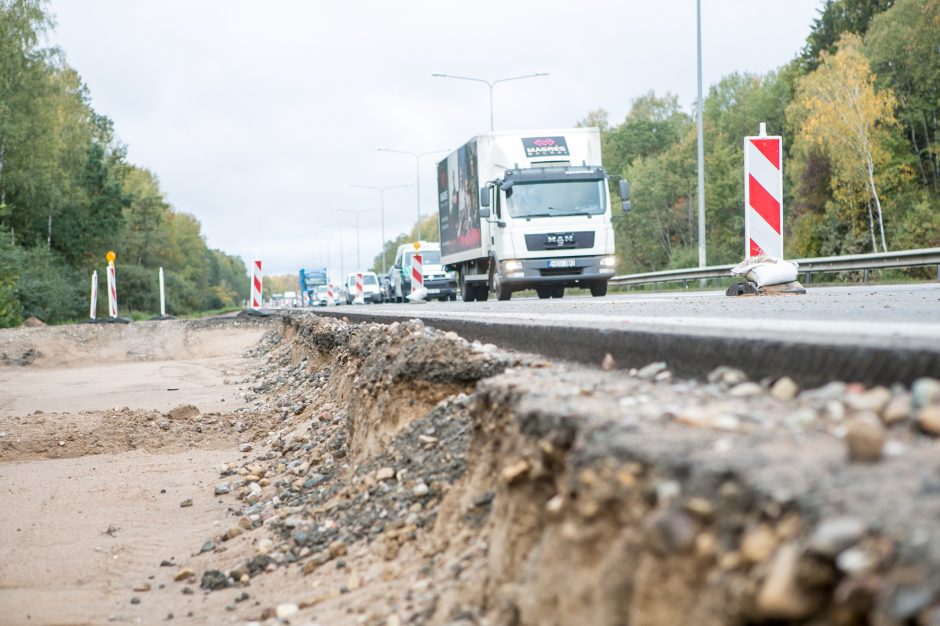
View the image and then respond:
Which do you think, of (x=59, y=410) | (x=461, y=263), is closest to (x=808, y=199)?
(x=461, y=263)

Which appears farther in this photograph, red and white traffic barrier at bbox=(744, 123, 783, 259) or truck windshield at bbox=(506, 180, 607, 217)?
truck windshield at bbox=(506, 180, 607, 217)

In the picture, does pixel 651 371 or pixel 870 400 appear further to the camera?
pixel 651 371

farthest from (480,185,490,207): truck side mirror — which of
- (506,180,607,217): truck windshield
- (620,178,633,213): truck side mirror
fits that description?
(620,178,633,213): truck side mirror

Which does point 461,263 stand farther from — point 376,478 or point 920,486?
point 920,486

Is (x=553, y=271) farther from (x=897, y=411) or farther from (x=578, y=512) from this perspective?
(x=897, y=411)

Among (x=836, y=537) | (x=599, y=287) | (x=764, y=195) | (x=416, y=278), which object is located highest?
(x=764, y=195)

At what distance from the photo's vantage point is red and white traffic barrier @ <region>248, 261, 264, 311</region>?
2735cm

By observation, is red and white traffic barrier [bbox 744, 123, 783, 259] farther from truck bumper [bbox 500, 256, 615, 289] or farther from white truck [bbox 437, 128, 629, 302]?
truck bumper [bbox 500, 256, 615, 289]

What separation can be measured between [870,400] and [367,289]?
5458cm

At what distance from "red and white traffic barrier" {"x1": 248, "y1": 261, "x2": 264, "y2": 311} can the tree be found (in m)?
29.3

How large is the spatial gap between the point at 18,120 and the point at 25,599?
4206cm

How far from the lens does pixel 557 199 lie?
20.8m

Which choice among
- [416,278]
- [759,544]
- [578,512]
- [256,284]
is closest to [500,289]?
[256,284]

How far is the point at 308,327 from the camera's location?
15758 millimetres
